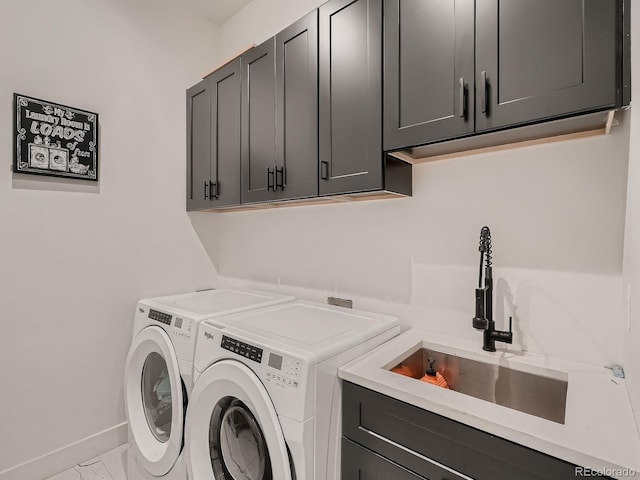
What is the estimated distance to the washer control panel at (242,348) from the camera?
125cm

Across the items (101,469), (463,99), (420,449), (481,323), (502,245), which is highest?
(463,99)

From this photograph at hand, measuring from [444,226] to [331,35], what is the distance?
1.05 meters

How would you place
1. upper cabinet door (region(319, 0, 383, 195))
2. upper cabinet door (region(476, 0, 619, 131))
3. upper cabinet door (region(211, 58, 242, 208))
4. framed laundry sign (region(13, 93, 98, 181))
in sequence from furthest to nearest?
upper cabinet door (region(211, 58, 242, 208)) < framed laundry sign (region(13, 93, 98, 181)) < upper cabinet door (region(319, 0, 383, 195)) < upper cabinet door (region(476, 0, 619, 131))

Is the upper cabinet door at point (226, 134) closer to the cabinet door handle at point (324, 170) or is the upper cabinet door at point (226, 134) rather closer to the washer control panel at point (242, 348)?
the cabinet door handle at point (324, 170)

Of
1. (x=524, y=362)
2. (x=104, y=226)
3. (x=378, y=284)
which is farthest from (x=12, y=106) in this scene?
(x=524, y=362)

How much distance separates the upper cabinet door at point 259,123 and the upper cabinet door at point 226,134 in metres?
0.07

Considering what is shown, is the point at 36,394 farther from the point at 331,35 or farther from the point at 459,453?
the point at 331,35

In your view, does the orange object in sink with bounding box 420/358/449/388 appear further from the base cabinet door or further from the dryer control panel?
the dryer control panel

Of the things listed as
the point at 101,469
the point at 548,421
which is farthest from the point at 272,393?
the point at 101,469

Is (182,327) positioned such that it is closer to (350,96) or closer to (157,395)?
(157,395)

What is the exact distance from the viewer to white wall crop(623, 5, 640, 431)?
2.76 feet

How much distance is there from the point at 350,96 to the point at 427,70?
1.19ft

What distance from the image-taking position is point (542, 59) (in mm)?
Result: 1009

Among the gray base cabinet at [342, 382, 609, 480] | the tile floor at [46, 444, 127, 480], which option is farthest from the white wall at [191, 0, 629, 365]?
the tile floor at [46, 444, 127, 480]
